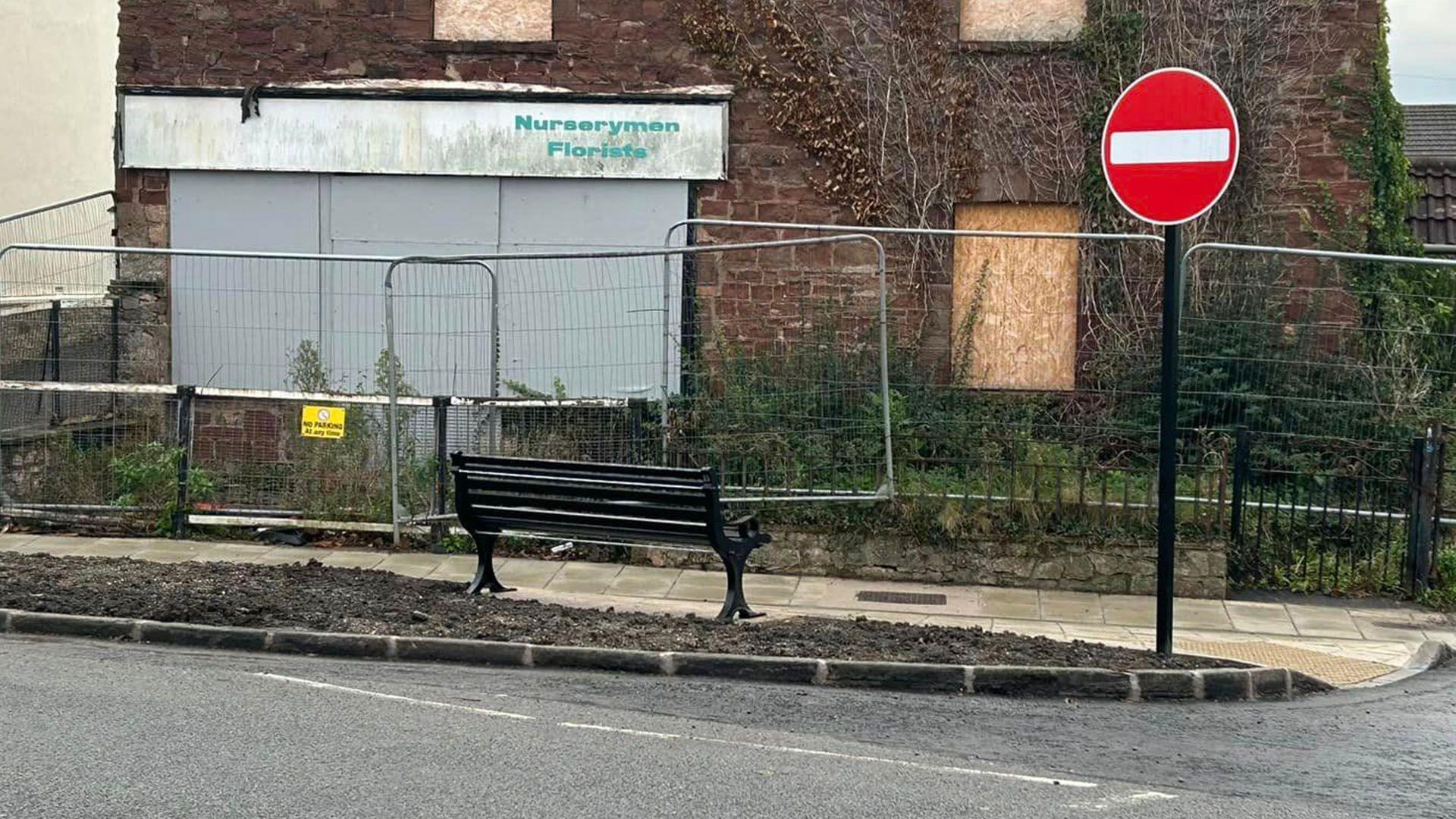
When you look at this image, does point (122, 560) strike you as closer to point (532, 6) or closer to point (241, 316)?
point (241, 316)

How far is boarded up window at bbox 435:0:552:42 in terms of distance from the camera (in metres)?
16.0

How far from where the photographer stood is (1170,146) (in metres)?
8.30

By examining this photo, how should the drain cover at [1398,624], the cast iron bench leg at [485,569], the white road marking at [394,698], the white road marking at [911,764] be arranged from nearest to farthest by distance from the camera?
the white road marking at [911,764] < the white road marking at [394,698] < the drain cover at [1398,624] < the cast iron bench leg at [485,569]

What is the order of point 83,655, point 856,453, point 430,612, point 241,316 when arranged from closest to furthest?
point 83,655
point 430,612
point 856,453
point 241,316

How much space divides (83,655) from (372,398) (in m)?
4.23

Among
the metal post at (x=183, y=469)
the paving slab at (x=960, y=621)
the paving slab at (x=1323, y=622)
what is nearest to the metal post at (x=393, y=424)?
the metal post at (x=183, y=469)

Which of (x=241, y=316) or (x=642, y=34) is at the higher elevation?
(x=642, y=34)

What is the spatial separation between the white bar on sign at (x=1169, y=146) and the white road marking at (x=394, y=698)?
4.34 metres

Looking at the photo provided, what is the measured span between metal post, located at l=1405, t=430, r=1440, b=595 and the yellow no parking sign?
7800 millimetres

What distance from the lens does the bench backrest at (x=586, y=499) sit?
935 cm

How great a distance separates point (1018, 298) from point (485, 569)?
287 inches

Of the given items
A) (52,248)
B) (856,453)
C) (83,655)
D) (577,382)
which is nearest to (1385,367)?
(856,453)

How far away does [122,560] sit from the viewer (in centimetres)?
1040

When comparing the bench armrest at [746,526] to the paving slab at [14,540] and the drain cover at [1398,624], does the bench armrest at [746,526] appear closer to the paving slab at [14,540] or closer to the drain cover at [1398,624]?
the drain cover at [1398,624]
